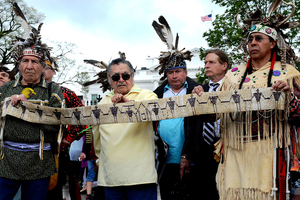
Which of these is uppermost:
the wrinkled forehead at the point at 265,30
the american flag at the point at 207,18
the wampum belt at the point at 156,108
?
the american flag at the point at 207,18

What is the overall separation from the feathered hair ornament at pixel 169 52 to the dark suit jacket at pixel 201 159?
98 cm

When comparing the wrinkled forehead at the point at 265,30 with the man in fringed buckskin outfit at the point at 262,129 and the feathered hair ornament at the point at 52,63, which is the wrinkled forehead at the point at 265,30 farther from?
the feathered hair ornament at the point at 52,63

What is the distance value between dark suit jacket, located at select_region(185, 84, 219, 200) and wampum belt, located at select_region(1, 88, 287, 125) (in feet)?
3.17

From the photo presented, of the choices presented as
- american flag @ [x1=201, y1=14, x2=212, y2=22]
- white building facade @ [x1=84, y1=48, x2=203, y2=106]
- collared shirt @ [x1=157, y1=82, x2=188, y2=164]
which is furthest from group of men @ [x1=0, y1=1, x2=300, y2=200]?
white building facade @ [x1=84, y1=48, x2=203, y2=106]

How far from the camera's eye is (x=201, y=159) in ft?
12.8

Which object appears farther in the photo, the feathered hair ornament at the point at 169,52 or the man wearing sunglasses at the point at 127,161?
the feathered hair ornament at the point at 169,52

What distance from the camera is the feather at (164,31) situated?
4.39 metres

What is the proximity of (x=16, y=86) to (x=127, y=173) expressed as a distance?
1544 millimetres

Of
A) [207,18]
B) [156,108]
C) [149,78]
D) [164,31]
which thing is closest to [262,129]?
[156,108]

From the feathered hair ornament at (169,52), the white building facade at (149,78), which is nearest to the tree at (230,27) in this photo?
the feathered hair ornament at (169,52)

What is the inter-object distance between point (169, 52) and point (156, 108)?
5.94 ft

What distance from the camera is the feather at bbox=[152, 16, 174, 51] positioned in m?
4.39

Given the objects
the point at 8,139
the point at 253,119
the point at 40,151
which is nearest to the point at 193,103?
the point at 253,119

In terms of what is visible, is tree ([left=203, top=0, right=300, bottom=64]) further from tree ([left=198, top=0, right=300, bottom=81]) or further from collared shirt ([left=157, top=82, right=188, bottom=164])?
collared shirt ([left=157, top=82, right=188, bottom=164])
